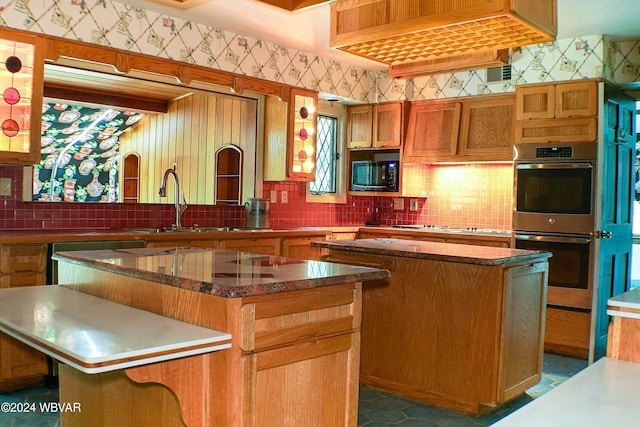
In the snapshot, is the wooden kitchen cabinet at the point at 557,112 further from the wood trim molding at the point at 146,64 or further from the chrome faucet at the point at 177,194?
the chrome faucet at the point at 177,194

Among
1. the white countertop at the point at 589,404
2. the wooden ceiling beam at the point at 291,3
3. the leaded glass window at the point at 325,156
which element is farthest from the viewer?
the leaded glass window at the point at 325,156

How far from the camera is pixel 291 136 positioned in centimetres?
558

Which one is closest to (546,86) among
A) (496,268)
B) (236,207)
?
(496,268)

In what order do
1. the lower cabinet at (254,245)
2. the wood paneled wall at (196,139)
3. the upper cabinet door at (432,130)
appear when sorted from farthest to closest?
the upper cabinet door at (432,130) < the wood paneled wall at (196,139) < the lower cabinet at (254,245)

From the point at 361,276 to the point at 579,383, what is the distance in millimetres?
909

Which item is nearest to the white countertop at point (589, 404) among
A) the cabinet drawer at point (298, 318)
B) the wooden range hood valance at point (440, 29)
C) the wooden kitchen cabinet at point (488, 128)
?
the cabinet drawer at point (298, 318)

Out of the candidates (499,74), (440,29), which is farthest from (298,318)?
(499,74)

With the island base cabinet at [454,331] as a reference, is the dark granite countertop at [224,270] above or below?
above

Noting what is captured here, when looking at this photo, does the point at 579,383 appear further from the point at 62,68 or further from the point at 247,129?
the point at 247,129

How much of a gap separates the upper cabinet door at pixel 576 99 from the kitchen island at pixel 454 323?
72.4 inches

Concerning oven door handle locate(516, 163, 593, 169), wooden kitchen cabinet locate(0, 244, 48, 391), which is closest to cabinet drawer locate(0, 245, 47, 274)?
wooden kitchen cabinet locate(0, 244, 48, 391)

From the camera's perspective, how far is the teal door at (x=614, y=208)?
4.74m

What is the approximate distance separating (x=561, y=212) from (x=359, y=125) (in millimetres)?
2469

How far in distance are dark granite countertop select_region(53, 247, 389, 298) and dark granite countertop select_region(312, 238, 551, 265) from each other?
98cm
